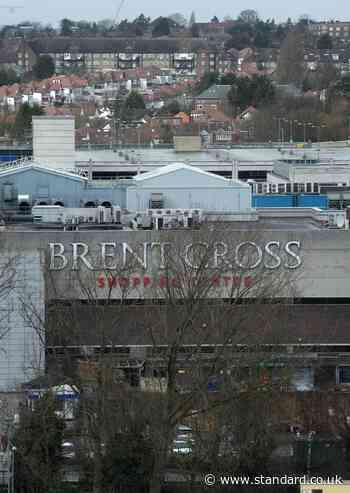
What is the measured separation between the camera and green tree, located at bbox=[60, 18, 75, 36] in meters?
114

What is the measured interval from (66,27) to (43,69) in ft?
83.6

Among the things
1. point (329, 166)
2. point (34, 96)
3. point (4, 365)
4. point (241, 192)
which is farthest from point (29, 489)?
point (34, 96)

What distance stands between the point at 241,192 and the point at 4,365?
6998 millimetres

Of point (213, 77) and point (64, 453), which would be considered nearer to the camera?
point (64, 453)

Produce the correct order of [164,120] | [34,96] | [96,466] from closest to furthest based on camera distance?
[96,466] < [164,120] < [34,96]

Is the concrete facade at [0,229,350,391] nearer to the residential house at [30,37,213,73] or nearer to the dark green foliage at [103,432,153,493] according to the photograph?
the dark green foliage at [103,432,153,493]

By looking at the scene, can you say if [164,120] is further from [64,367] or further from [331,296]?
[64,367]

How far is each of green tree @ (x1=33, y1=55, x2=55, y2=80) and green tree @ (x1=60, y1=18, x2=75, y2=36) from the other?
19.5m

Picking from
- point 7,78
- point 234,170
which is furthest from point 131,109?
point 234,170

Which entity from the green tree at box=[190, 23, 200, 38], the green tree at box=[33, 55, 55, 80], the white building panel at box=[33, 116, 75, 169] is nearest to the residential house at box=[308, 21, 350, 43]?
the green tree at box=[190, 23, 200, 38]

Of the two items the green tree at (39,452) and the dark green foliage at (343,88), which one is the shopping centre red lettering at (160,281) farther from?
the dark green foliage at (343,88)

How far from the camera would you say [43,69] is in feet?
304

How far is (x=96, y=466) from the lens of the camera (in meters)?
14.1

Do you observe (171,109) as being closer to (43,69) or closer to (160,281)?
(43,69)
